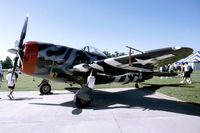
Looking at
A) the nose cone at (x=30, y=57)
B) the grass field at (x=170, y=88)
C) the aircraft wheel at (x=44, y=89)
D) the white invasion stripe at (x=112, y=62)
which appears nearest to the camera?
the white invasion stripe at (x=112, y=62)

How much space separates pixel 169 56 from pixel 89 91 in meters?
3.28

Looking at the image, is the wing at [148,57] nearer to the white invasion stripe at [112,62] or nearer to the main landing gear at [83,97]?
the white invasion stripe at [112,62]

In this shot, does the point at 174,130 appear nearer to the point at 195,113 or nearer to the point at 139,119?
the point at 139,119

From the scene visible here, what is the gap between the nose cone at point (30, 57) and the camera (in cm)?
634

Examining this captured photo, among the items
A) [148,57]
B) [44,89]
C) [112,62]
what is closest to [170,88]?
[148,57]

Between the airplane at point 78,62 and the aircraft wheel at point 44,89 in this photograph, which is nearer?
the airplane at point 78,62

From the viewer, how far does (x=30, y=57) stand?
6.42 meters

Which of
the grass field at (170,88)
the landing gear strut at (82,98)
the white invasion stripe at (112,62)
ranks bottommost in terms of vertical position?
the grass field at (170,88)

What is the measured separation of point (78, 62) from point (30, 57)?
2.18 metres

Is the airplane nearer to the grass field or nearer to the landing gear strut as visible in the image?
the landing gear strut

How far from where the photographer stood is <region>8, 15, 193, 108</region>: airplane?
18.0 ft

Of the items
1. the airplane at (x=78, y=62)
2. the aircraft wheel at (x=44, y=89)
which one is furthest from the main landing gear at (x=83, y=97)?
the aircraft wheel at (x=44, y=89)

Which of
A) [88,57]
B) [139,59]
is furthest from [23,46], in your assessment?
[139,59]

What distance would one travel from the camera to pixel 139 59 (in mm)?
5488
